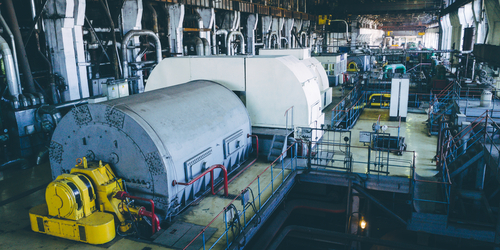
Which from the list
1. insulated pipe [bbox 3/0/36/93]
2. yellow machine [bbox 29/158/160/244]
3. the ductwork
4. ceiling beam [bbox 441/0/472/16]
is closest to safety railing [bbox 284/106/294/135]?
yellow machine [bbox 29/158/160/244]

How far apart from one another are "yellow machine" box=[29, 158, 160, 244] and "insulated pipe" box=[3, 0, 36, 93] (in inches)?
288

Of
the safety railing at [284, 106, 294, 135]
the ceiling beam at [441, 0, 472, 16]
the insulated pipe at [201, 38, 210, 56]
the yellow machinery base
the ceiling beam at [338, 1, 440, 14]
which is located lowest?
the yellow machinery base

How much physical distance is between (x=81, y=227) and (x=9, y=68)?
25.9 ft

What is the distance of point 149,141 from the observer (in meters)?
7.22

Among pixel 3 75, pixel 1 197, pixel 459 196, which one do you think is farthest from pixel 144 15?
pixel 459 196

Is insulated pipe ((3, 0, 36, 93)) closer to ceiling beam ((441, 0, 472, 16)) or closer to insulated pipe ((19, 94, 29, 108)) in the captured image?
insulated pipe ((19, 94, 29, 108))

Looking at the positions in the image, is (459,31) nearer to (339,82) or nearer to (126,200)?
(339,82)

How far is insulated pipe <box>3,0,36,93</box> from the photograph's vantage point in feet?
40.3

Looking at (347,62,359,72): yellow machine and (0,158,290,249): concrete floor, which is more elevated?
(347,62,359,72): yellow machine

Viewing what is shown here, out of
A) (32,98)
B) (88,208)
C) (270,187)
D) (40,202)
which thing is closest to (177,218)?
(88,208)

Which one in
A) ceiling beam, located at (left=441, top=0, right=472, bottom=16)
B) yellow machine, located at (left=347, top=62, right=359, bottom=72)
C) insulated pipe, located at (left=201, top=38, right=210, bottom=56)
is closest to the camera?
insulated pipe, located at (left=201, top=38, right=210, bottom=56)

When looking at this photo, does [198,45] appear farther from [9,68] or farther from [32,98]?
[9,68]

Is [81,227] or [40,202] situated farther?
[40,202]

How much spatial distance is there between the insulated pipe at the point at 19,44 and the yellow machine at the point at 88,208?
24.0 feet
